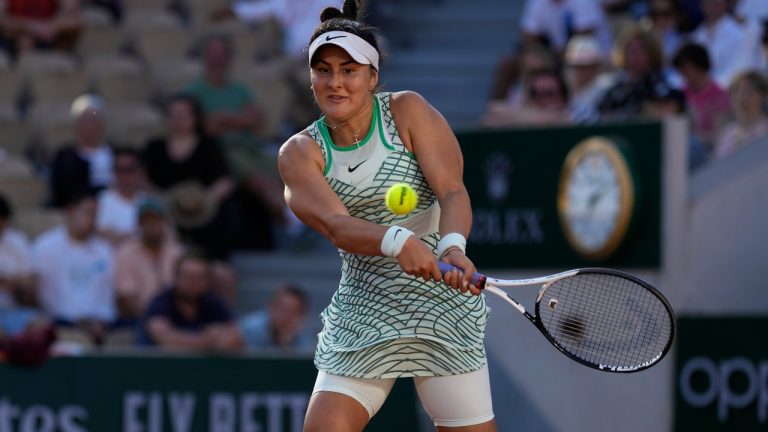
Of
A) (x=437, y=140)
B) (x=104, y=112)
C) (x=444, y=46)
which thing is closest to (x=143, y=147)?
(x=104, y=112)

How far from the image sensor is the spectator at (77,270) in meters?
9.77

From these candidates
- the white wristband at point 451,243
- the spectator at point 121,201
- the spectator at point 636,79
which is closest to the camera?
the white wristband at point 451,243

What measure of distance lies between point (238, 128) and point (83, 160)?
1.20 meters

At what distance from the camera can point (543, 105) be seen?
30.2ft

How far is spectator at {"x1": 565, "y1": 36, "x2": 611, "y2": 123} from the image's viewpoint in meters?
9.00

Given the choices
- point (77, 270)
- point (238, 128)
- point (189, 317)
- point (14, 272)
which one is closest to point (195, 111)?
point (238, 128)

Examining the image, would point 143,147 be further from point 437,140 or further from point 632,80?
point 437,140

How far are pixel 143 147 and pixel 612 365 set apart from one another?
6512mm

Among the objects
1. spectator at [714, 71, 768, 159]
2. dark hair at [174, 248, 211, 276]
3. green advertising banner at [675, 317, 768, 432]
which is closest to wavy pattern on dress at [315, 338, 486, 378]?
green advertising banner at [675, 317, 768, 432]

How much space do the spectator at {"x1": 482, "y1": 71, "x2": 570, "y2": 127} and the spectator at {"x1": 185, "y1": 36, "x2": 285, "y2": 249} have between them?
1.96 metres

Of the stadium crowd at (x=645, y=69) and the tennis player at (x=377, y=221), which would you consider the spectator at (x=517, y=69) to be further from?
the tennis player at (x=377, y=221)

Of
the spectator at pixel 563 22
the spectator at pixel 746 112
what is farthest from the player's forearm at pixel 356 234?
the spectator at pixel 563 22

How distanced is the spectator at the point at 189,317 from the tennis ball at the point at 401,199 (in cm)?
447

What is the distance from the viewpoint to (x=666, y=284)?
7.98 m
